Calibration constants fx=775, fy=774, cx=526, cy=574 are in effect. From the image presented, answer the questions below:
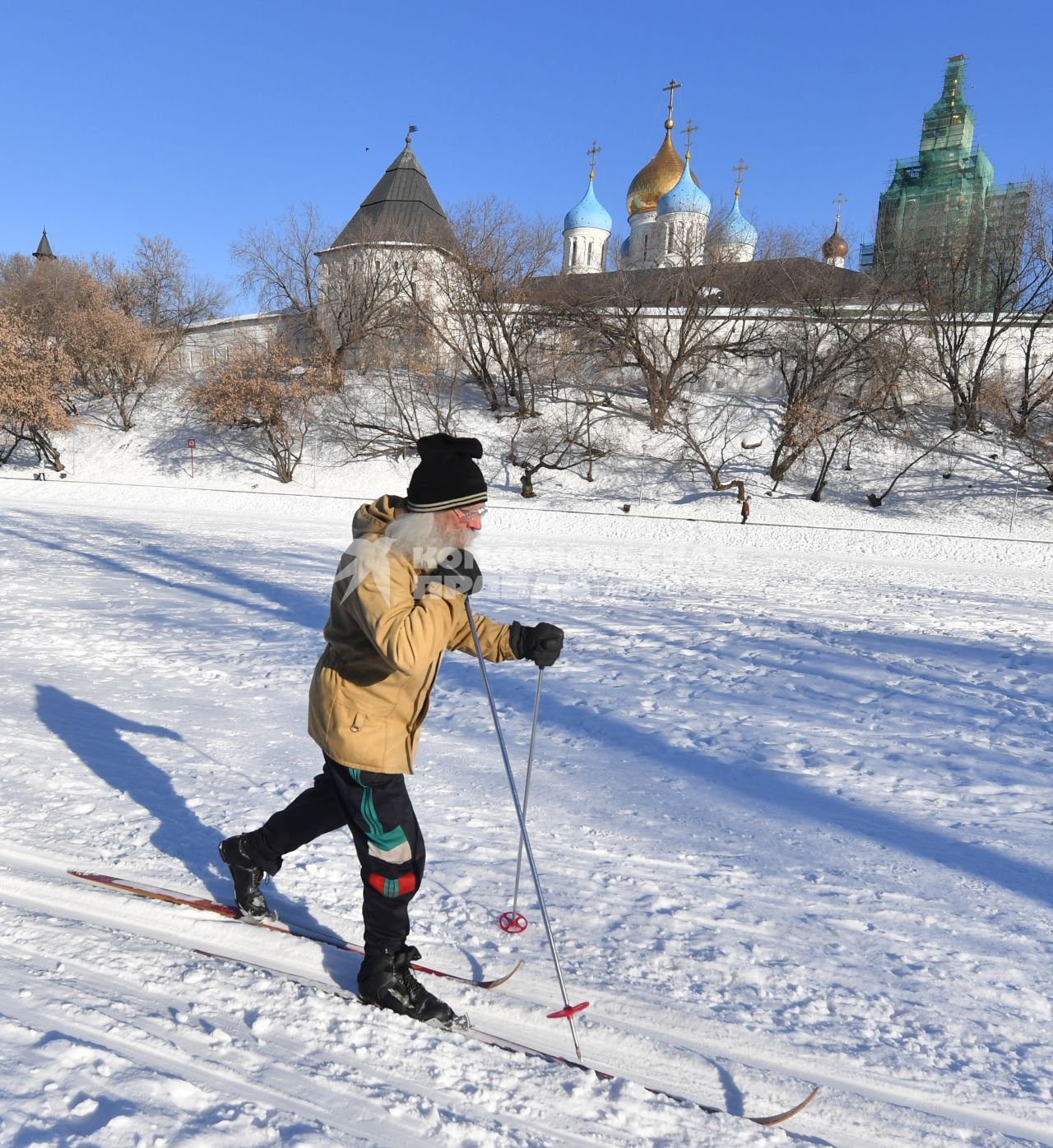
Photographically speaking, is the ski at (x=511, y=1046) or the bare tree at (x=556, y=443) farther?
the bare tree at (x=556, y=443)

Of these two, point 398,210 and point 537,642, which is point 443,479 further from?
point 398,210

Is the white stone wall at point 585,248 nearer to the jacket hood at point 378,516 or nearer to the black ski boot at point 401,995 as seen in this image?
the jacket hood at point 378,516

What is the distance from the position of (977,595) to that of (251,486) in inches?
978

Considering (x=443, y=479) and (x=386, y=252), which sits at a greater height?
(x=386, y=252)

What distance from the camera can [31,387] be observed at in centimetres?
3050

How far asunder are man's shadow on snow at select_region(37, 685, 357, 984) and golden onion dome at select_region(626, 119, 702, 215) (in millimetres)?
48311

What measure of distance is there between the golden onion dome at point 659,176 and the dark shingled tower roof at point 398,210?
1404 centimetres

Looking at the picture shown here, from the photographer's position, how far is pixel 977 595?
11625 mm

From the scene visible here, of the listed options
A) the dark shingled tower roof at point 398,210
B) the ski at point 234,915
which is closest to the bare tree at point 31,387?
the dark shingled tower roof at point 398,210

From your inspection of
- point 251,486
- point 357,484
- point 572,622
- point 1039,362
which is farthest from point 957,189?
point 572,622

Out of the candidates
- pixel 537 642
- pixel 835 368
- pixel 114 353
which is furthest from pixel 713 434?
pixel 537 642

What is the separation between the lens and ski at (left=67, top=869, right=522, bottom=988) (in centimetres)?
282

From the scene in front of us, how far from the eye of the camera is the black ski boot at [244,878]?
9.72ft

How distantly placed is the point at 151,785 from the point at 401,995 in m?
2.30
